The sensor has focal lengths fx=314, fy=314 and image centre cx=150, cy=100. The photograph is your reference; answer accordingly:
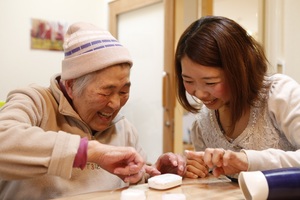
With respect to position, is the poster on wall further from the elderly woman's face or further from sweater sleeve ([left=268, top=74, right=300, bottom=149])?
sweater sleeve ([left=268, top=74, right=300, bottom=149])

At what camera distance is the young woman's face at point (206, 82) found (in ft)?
3.63

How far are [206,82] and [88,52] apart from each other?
1.41 feet

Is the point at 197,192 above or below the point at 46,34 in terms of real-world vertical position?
below

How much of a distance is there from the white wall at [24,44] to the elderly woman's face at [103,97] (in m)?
1.91

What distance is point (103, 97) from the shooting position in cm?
112

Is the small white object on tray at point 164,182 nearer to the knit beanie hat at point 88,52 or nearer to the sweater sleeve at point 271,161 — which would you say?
the sweater sleeve at point 271,161

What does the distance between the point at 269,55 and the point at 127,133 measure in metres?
1.97

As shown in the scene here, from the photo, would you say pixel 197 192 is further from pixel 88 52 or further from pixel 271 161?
pixel 88 52

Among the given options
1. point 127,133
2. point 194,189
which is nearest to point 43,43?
point 127,133

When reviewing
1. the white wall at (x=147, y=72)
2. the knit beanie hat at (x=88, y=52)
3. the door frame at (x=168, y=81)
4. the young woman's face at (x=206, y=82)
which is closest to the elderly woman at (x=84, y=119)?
the knit beanie hat at (x=88, y=52)

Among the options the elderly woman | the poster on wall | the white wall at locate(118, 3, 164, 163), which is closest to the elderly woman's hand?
the elderly woman

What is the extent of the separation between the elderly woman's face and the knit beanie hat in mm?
34

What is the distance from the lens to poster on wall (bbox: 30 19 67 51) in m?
2.91

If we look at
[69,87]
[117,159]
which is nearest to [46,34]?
[69,87]
